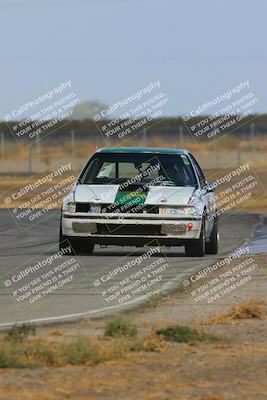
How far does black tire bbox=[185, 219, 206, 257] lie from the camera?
21484 mm

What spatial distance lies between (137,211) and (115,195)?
400 mm

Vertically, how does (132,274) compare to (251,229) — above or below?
above

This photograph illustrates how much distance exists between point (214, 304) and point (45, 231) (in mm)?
14370

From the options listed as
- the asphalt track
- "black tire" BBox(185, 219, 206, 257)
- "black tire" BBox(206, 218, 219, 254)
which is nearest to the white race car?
"black tire" BBox(185, 219, 206, 257)

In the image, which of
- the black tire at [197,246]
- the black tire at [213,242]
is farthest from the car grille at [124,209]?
the black tire at [213,242]

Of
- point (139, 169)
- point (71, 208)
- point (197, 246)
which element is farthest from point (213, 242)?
point (71, 208)

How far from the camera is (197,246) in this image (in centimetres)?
2158

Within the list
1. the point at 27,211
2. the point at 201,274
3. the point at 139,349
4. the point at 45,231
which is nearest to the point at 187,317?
the point at 139,349

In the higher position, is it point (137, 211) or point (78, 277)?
point (78, 277)

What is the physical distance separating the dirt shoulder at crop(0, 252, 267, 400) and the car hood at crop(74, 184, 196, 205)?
657 centimetres

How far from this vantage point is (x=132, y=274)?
1877 cm

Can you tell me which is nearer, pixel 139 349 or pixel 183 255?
pixel 139 349

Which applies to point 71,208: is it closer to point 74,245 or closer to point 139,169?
point 74,245

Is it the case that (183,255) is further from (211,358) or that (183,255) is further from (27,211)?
(27,211)
